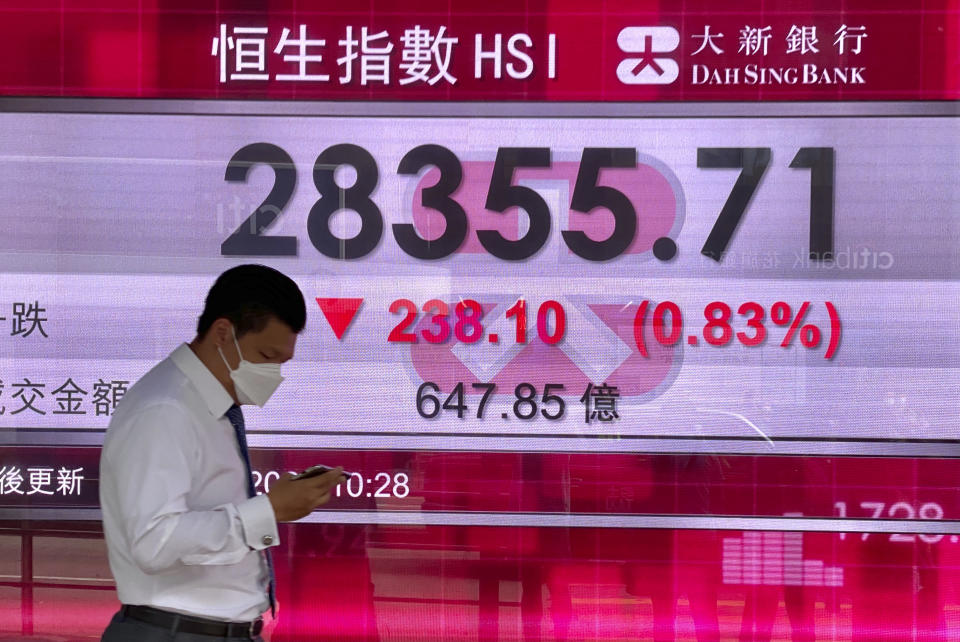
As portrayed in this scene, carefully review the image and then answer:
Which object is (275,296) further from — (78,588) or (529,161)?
(78,588)

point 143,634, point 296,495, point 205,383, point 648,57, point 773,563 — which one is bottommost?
point 773,563

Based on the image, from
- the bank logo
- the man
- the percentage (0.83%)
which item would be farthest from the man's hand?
the bank logo

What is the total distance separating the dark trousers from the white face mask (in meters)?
0.53

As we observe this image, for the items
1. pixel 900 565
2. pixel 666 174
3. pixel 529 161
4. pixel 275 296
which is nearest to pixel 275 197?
pixel 529 161

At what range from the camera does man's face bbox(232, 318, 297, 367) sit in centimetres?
248

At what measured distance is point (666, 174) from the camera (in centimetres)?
410

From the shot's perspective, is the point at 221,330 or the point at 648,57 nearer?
the point at 221,330

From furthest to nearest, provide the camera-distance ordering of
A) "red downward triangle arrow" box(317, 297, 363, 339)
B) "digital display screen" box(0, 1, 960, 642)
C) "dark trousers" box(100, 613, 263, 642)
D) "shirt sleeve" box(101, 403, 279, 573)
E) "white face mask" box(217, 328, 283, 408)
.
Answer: "red downward triangle arrow" box(317, 297, 363, 339) → "digital display screen" box(0, 1, 960, 642) → "white face mask" box(217, 328, 283, 408) → "dark trousers" box(100, 613, 263, 642) → "shirt sleeve" box(101, 403, 279, 573)

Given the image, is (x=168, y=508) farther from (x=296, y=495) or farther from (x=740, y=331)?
(x=740, y=331)

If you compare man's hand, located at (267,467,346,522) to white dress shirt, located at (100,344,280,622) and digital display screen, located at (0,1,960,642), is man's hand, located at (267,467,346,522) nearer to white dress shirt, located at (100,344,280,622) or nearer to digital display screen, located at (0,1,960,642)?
white dress shirt, located at (100,344,280,622)

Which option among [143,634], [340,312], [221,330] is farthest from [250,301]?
[340,312]

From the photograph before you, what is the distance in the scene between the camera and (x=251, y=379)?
251cm

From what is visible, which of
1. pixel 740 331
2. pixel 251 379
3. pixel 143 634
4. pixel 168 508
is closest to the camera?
pixel 168 508

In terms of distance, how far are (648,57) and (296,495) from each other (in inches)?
94.2
